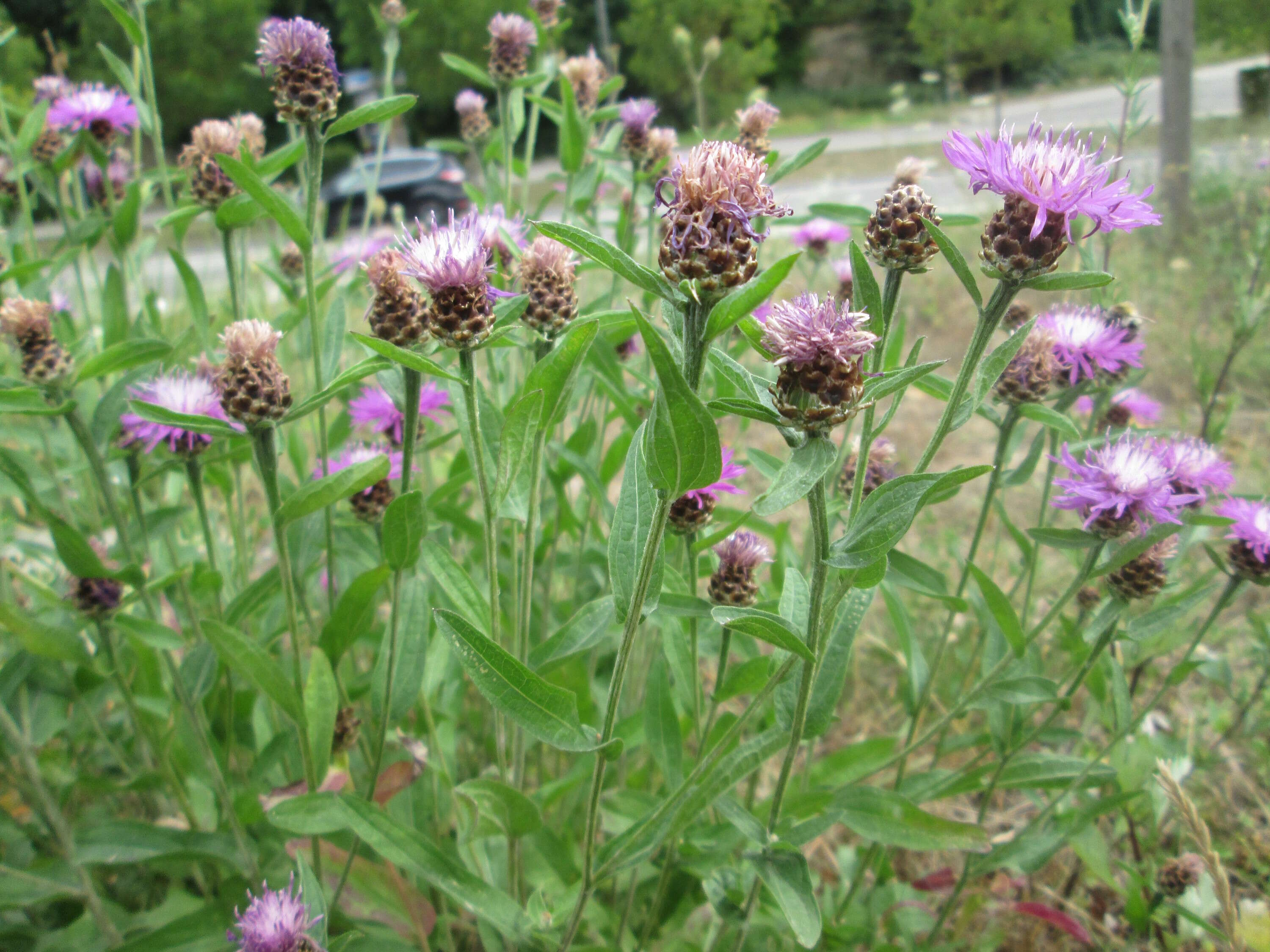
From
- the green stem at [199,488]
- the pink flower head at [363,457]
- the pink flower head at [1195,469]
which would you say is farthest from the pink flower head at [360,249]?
the pink flower head at [1195,469]

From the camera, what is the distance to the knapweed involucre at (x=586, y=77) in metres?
2.19

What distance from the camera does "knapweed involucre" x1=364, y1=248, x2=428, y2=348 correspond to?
1.22 metres

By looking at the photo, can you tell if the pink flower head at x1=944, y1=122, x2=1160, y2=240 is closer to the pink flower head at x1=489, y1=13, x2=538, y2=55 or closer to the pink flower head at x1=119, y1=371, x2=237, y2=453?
the pink flower head at x1=119, y1=371, x2=237, y2=453

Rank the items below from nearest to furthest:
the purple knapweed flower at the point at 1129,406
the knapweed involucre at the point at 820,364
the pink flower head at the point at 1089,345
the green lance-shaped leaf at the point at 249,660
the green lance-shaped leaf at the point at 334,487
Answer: the knapweed involucre at the point at 820,364 → the green lance-shaped leaf at the point at 334,487 → the green lance-shaped leaf at the point at 249,660 → the pink flower head at the point at 1089,345 → the purple knapweed flower at the point at 1129,406

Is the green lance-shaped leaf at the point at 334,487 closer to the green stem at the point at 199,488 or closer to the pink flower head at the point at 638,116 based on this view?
the green stem at the point at 199,488

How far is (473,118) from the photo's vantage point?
2.72 m

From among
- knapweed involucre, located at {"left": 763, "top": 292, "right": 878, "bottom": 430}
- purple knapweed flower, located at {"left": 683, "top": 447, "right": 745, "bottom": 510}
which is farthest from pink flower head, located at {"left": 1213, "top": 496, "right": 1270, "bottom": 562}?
knapweed involucre, located at {"left": 763, "top": 292, "right": 878, "bottom": 430}

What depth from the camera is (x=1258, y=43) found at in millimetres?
14367

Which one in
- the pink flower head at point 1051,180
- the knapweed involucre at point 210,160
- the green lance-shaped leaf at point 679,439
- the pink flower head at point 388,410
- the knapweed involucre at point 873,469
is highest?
the knapweed involucre at point 210,160

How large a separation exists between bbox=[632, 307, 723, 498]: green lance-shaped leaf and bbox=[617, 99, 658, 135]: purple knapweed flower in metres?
1.53

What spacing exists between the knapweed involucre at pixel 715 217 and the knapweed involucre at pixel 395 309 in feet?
1.83

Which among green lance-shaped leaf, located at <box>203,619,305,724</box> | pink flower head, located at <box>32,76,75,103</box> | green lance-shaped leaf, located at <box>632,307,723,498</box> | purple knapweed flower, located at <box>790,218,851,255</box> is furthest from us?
purple knapweed flower, located at <box>790,218,851,255</box>

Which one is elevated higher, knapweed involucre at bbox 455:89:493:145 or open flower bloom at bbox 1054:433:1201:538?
knapweed involucre at bbox 455:89:493:145

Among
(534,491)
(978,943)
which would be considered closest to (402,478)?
(534,491)
